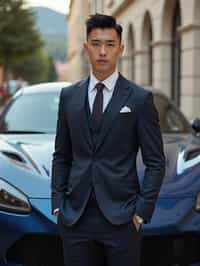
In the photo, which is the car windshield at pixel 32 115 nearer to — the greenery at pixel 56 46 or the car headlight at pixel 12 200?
the car headlight at pixel 12 200

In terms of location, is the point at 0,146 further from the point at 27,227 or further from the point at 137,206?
the point at 137,206

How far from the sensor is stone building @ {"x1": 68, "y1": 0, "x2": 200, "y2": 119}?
12.6 meters

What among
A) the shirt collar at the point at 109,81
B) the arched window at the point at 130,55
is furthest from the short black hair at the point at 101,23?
the arched window at the point at 130,55

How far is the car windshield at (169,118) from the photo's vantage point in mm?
5360

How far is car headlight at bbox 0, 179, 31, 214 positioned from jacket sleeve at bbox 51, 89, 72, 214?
0.92 m

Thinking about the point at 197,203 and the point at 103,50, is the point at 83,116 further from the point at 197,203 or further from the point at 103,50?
the point at 197,203

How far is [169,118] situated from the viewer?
5.55m

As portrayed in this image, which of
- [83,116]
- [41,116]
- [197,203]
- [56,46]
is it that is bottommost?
[56,46]

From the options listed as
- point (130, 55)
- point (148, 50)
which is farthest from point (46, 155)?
point (130, 55)

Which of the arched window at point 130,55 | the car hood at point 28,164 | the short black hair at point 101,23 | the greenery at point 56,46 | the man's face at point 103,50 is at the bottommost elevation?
the greenery at point 56,46

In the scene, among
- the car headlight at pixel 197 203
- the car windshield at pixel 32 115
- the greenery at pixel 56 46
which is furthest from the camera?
the greenery at pixel 56 46

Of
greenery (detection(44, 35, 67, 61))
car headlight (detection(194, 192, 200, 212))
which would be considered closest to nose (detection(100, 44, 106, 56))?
car headlight (detection(194, 192, 200, 212))

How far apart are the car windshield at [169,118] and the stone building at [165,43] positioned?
1316mm

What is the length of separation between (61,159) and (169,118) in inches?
126
